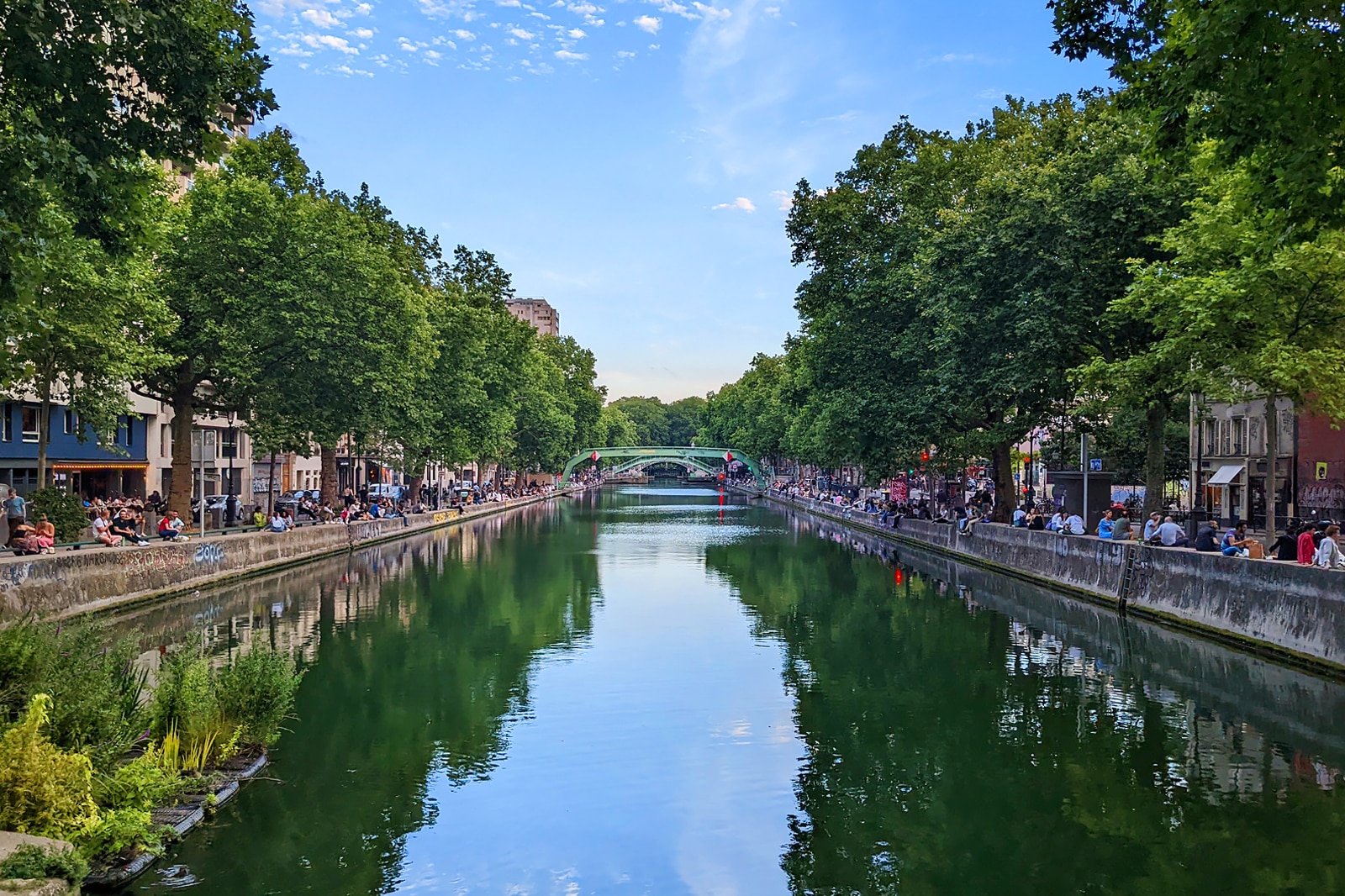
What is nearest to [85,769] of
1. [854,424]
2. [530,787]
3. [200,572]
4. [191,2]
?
Result: [530,787]

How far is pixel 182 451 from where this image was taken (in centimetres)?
4425

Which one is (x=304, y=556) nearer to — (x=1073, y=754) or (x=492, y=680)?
(x=492, y=680)

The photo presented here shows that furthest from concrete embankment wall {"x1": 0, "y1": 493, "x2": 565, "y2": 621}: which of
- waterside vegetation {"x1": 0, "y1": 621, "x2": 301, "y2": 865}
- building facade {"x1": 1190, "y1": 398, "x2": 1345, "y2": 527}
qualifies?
building facade {"x1": 1190, "y1": 398, "x2": 1345, "y2": 527}

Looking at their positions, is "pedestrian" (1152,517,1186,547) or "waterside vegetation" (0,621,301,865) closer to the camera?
"waterside vegetation" (0,621,301,865)

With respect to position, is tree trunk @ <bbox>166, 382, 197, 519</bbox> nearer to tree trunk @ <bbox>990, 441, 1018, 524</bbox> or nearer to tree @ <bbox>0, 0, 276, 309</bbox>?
tree @ <bbox>0, 0, 276, 309</bbox>

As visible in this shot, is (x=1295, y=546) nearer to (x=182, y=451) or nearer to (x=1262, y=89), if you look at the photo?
(x=1262, y=89)

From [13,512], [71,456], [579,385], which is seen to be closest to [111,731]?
[13,512]

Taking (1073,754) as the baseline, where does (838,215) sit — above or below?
above

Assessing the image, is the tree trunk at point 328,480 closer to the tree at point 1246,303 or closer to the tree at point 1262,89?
the tree at point 1246,303

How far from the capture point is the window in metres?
53.1

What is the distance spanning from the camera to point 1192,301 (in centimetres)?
2955

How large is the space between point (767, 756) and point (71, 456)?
1980 inches

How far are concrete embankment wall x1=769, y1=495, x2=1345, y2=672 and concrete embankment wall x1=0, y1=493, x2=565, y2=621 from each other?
2211 centimetres

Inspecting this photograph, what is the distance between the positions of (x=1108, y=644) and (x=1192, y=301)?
374 inches
